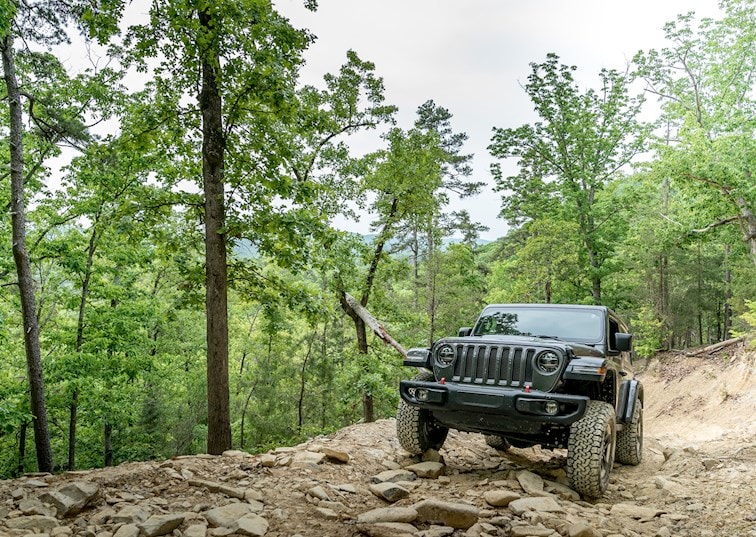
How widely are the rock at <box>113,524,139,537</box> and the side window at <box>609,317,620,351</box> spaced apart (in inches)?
223

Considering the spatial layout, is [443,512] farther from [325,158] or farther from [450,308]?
[450,308]

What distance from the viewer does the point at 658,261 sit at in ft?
78.9

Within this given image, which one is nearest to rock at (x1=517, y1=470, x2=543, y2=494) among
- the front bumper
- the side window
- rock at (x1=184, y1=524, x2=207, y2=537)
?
the front bumper

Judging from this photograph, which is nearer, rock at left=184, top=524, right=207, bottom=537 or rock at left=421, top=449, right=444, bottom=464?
rock at left=184, top=524, right=207, bottom=537

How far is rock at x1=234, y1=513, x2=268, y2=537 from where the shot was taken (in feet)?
11.5

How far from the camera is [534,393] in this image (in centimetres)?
480

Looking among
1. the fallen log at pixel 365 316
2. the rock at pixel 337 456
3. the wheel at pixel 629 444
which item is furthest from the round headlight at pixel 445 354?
the fallen log at pixel 365 316

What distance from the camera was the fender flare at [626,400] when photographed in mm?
6258

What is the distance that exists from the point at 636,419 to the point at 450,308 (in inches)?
485

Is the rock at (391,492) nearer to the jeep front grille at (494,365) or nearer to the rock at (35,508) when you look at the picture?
the jeep front grille at (494,365)

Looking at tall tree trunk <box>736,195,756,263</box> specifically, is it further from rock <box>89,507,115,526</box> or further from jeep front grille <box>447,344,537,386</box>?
rock <box>89,507,115,526</box>

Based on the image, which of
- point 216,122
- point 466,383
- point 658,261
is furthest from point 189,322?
point 658,261

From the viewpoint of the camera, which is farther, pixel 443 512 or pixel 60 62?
pixel 60 62

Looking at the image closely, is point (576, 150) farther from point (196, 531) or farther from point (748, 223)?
point (196, 531)
